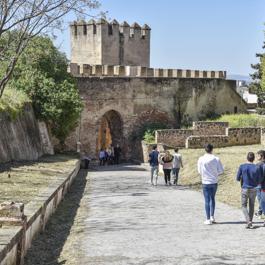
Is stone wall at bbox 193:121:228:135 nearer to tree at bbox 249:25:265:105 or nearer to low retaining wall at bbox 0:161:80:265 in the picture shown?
tree at bbox 249:25:265:105

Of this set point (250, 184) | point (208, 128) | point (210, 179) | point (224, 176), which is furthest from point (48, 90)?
point (250, 184)

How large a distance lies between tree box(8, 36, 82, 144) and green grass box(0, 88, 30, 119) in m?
2.17

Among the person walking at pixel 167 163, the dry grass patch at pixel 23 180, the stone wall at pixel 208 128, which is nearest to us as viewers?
the dry grass patch at pixel 23 180

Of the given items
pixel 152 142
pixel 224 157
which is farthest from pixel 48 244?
pixel 152 142

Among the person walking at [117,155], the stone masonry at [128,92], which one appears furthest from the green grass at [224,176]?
the stone masonry at [128,92]

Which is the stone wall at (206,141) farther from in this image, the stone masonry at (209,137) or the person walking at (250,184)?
the person walking at (250,184)

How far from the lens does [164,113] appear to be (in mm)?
36125

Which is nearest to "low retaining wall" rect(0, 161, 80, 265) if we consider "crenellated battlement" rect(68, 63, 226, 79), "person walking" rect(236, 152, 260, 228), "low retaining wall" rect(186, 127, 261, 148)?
"person walking" rect(236, 152, 260, 228)

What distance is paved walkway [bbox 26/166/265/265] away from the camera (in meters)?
8.45

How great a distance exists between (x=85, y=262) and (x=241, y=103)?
33090 millimetres

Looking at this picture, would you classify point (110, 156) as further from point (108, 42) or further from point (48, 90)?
point (108, 42)

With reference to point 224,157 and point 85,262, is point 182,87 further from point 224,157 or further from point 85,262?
point 85,262

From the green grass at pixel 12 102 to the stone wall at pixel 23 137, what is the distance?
8.0 inches

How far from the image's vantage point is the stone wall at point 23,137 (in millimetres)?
20062
